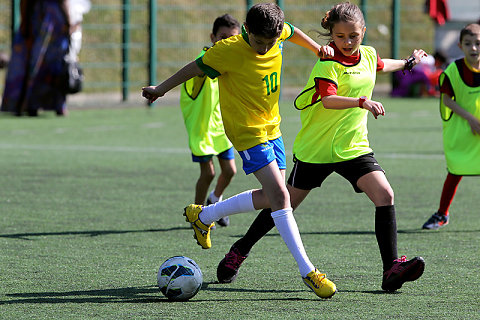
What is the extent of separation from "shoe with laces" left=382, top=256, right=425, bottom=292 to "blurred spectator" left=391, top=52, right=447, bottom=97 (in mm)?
20423

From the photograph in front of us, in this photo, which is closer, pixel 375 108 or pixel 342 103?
pixel 375 108

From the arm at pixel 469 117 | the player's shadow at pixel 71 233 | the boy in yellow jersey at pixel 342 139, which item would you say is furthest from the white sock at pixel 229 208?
the arm at pixel 469 117

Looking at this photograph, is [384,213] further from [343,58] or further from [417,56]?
[417,56]

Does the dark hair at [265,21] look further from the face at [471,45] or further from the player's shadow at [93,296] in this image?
the face at [471,45]

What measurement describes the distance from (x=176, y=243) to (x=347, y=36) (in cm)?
229

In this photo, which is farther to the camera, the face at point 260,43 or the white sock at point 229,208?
the white sock at point 229,208

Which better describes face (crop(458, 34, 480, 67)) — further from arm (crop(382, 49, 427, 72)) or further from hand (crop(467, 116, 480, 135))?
arm (crop(382, 49, 427, 72))

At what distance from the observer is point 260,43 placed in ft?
18.3

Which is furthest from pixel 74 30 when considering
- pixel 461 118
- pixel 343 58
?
pixel 343 58

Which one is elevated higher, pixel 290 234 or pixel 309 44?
pixel 309 44

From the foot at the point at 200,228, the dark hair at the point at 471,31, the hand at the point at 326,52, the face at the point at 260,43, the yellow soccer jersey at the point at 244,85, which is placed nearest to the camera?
the face at the point at 260,43

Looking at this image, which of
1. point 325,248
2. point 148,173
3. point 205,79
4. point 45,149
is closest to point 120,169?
point 148,173

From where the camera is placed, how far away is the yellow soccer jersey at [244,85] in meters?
5.65

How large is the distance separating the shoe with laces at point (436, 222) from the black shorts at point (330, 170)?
7.09 ft
